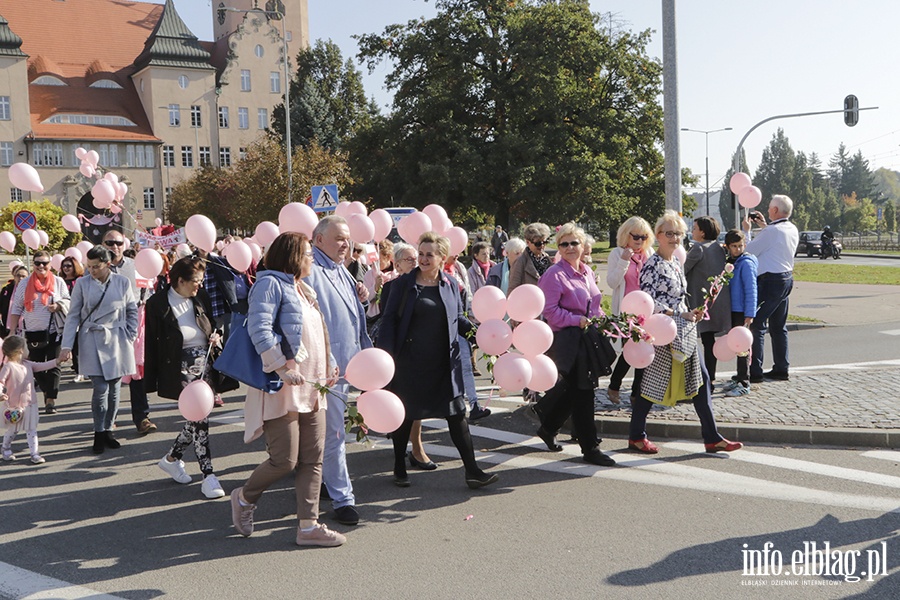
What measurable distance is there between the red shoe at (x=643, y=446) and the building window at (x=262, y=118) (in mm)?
75795

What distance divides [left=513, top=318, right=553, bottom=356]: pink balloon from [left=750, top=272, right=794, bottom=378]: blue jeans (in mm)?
4603

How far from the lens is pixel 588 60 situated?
123 feet

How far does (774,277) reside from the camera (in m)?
9.84

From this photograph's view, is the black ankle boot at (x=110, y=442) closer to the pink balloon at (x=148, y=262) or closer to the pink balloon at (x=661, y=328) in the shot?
the pink balloon at (x=148, y=262)

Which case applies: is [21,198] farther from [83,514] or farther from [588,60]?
[83,514]

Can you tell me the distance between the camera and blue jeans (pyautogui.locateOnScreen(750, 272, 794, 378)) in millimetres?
9805

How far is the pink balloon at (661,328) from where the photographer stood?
21.3 ft

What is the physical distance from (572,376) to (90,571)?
144 inches

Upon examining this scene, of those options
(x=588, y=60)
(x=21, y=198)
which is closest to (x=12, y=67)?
(x=21, y=198)

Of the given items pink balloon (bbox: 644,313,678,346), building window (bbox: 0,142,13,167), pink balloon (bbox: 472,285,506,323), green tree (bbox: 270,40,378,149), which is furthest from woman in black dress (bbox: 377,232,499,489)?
building window (bbox: 0,142,13,167)

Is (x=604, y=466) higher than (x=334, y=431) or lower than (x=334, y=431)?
lower

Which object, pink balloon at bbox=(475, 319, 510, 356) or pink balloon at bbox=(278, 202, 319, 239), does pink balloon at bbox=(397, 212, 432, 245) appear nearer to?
pink balloon at bbox=(278, 202, 319, 239)

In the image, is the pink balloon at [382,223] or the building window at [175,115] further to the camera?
the building window at [175,115]

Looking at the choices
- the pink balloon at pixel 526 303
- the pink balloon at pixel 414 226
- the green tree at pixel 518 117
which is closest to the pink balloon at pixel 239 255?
the pink balloon at pixel 414 226
